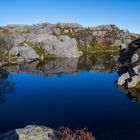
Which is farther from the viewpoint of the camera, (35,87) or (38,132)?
(35,87)

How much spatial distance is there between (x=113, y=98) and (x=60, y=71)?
240 ft

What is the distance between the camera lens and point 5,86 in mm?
117625

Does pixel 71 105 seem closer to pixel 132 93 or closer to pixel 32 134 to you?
pixel 132 93

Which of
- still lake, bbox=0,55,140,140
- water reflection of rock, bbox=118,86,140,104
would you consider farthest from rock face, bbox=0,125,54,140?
water reflection of rock, bbox=118,86,140,104

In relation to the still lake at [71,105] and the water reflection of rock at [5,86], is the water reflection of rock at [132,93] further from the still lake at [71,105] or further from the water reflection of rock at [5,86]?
the water reflection of rock at [5,86]

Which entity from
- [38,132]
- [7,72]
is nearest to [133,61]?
[7,72]

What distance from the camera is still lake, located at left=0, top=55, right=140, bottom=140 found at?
65.0 meters

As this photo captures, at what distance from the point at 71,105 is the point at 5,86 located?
42788 mm

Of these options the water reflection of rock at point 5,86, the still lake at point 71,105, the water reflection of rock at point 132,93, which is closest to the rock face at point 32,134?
the still lake at point 71,105

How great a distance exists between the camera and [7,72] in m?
156

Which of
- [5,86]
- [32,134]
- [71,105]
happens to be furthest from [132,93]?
[32,134]

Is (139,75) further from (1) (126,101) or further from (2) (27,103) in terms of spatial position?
(2) (27,103)

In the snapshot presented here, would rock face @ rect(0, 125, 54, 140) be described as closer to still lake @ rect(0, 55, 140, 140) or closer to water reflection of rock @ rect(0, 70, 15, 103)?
still lake @ rect(0, 55, 140, 140)

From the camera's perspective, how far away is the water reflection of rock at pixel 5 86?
99.2 meters
